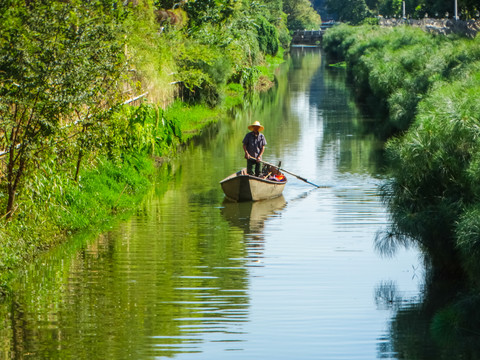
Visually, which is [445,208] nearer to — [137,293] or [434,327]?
[434,327]

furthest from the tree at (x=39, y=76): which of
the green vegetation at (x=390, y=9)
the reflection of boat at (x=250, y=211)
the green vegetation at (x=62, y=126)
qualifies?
the green vegetation at (x=390, y=9)

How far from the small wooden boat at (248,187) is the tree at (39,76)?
7672mm

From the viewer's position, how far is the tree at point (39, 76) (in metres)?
15.6

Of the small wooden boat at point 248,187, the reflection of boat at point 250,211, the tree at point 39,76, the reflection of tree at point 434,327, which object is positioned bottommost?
the reflection of tree at point 434,327

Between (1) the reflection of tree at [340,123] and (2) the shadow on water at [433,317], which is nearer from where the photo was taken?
(2) the shadow on water at [433,317]

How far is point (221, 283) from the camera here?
16.4 m

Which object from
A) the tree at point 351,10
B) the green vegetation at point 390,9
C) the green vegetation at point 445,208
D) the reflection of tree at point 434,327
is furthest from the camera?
the tree at point 351,10

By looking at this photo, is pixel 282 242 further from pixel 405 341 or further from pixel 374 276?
pixel 405 341

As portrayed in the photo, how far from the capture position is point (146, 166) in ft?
92.6

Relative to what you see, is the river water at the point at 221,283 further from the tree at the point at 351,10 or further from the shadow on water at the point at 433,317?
the tree at the point at 351,10

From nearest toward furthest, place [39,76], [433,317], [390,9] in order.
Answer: [433,317], [39,76], [390,9]

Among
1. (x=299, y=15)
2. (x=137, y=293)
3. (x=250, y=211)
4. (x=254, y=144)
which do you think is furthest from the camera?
(x=299, y=15)

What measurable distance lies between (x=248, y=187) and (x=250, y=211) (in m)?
0.84

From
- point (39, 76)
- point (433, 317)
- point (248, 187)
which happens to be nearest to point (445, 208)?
point (433, 317)
